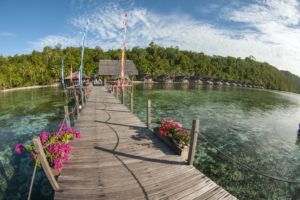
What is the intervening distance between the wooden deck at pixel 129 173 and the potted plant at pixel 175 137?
295mm

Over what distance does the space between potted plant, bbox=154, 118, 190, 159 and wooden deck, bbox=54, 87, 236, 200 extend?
295mm

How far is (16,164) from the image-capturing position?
9742 mm

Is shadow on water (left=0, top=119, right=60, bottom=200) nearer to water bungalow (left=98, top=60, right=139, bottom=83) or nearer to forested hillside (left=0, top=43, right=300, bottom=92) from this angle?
water bungalow (left=98, top=60, right=139, bottom=83)

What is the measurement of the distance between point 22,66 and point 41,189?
204ft

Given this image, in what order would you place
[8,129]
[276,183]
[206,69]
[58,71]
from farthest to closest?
[206,69] < [58,71] < [8,129] < [276,183]

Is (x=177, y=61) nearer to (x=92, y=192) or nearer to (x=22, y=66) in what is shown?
(x=22, y=66)

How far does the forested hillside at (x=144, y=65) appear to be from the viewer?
58.3 metres

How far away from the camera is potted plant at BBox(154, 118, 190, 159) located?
290 inches

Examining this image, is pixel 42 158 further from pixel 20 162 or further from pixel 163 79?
pixel 163 79

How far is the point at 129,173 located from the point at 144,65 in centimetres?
8351

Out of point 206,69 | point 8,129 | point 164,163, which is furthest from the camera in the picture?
point 206,69

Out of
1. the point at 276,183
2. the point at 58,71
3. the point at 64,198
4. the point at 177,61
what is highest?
the point at 177,61

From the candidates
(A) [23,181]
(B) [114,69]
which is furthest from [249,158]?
(B) [114,69]

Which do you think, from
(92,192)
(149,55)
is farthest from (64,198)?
(149,55)
